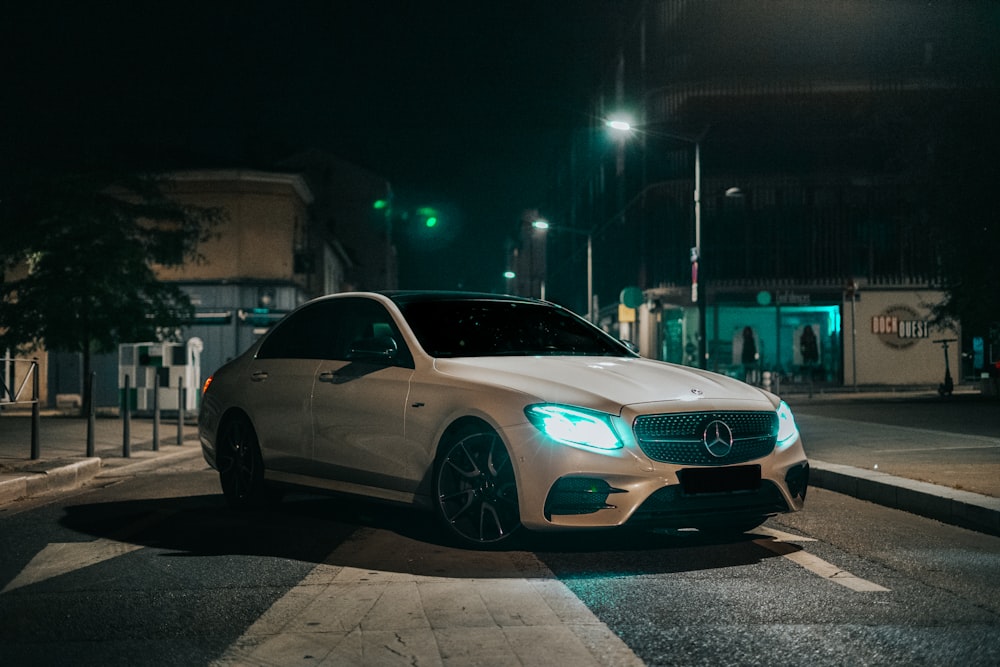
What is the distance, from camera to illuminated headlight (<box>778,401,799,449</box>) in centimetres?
681

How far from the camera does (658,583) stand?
5.85m

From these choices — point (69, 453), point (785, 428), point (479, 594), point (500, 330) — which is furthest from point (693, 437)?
point (69, 453)

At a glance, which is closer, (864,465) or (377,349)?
(377,349)

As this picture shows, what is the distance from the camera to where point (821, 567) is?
6340 mm

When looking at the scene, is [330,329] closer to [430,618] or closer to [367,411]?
[367,411]

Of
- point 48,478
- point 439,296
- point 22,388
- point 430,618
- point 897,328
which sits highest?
point 897,328

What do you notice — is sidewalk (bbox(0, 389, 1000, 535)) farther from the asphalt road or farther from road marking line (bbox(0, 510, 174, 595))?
road marking line (bbox(0, 510, 174, 595))

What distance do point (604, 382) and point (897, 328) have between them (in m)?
40.2

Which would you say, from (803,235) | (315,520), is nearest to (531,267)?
(803,235)

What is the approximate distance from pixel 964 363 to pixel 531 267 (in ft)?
267

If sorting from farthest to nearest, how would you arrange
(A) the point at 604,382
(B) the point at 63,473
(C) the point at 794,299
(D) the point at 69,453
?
(C) the point at 794,299
(D) the point at 69,453
(B) the point at 63,473
(A) the point at 604,382

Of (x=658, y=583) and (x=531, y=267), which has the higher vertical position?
(x=531, y=267)

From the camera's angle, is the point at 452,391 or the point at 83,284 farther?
A: the point at 83,284

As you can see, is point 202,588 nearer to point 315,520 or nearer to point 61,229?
point 315,520
